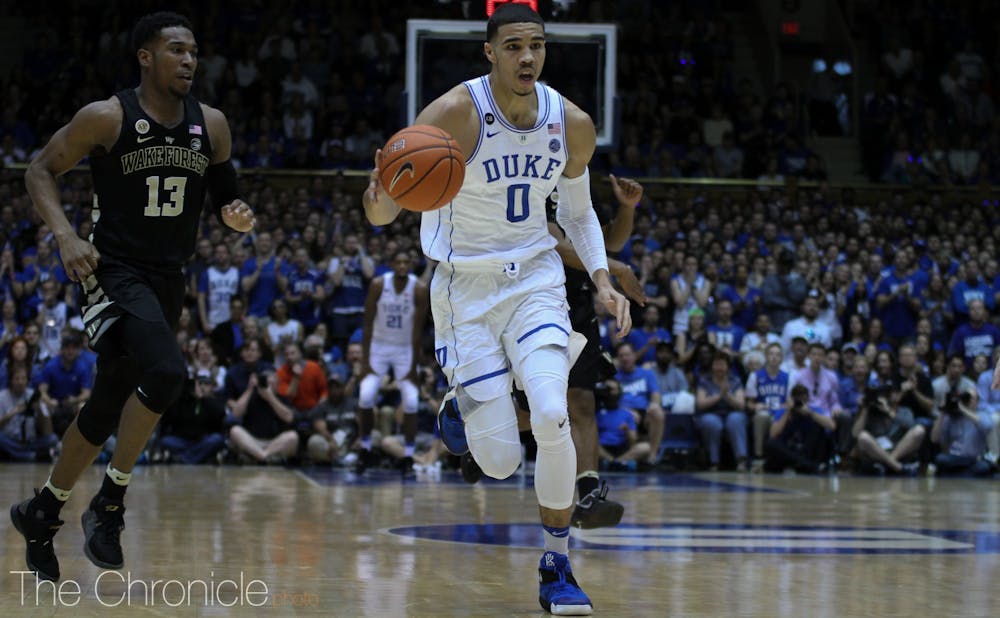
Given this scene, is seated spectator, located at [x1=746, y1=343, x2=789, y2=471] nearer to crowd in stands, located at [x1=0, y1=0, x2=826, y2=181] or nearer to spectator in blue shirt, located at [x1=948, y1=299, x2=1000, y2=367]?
spectator in blue shirt, located at [x1=948, y1=299, x2=1000, y2=367]

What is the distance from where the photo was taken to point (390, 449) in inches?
537

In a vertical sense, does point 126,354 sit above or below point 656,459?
above

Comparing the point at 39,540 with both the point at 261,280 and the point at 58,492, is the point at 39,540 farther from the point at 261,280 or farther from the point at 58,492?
the point at 261,280

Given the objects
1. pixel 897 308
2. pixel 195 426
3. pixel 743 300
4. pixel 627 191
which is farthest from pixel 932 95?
pixel 627 191

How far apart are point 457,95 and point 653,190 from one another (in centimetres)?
1423

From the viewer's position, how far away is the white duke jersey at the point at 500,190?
5.18 m

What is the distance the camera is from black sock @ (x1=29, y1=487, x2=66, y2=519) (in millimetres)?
5363

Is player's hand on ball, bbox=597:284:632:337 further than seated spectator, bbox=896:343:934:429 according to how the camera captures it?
No

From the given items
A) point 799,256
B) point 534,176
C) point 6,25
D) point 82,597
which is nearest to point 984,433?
point 799,256

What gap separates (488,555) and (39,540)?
2.06 meters

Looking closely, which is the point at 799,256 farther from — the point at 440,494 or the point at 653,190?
the point at 440,494

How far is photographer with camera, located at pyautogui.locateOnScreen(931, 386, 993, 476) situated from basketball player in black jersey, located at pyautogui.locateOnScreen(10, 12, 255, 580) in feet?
36.0

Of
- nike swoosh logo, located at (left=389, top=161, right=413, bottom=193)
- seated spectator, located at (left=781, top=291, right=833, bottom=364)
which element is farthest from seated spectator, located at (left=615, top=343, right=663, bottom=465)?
nike swoosh logo, located at (left=389, top=161, right=413, bottom=193)

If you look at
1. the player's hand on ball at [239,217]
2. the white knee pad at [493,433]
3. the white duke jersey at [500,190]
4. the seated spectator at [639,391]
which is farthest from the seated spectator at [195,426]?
the white knee pad at [493,433]
